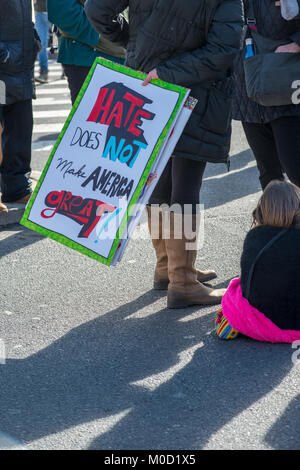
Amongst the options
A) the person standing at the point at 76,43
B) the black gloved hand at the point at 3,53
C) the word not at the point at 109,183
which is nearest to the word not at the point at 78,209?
the word not at the point at 109,183

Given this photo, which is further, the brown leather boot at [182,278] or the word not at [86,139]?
the brown leather boot at [182,278]

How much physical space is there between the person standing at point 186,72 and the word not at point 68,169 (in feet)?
1.62

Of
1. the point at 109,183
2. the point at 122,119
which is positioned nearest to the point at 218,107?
the point at 122,119

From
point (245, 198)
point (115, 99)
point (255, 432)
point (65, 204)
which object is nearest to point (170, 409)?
point (255, 432)

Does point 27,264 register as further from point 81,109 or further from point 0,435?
point 0,435

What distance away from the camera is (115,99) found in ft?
13.4

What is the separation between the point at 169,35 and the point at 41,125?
6.37 metres

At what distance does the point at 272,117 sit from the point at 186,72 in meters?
0.58

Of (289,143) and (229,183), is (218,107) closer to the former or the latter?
(289,143)

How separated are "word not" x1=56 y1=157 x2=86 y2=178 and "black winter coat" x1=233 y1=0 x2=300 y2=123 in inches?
38.2

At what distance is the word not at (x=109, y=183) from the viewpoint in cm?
397

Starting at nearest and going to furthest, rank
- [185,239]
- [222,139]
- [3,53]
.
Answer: [222,139] < [185,239] < [3,53]

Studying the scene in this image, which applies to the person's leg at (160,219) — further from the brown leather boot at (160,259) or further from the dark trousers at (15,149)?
the dark trousers at (15,149)

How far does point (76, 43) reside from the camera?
6.00 meters
